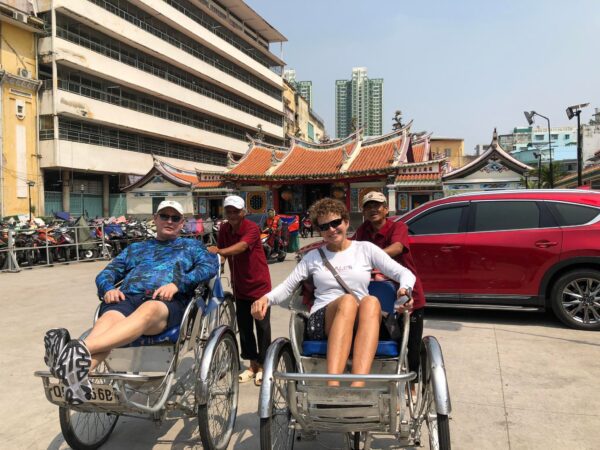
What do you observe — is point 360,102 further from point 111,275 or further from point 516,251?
point 111,275

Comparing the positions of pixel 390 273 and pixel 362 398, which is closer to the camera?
pixel 362 398

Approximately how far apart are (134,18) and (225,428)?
33.7 meters

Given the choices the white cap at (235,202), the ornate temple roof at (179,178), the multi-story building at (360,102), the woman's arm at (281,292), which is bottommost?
the woman's arm at (281,292)

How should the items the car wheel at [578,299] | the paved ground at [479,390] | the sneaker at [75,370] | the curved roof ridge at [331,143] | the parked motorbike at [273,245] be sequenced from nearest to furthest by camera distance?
the sneaker at [75,370], the paved ground at [479,390], the car wheel at [578,299], the parked motorbike at [273,245], the curved roof ridge at [331,143]

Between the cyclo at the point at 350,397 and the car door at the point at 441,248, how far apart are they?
317cm

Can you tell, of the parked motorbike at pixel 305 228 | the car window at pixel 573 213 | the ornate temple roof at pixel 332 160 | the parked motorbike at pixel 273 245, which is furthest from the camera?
the parked motorbike at pixel 305 228

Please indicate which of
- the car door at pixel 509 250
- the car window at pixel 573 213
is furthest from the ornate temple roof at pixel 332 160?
the car window at pixel 573 213

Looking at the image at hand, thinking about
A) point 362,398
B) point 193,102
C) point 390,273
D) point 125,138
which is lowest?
point 362,398

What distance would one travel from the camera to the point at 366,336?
8.04 feet

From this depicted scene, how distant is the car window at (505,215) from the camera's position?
562 centimetres

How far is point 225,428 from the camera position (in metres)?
2.93

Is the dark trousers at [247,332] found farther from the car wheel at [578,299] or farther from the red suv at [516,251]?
the car wheel at [578,299]

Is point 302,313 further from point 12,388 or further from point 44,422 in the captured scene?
point 12,388

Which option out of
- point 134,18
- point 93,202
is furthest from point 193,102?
point 93,202
